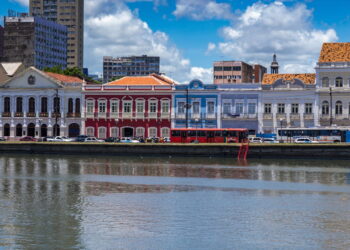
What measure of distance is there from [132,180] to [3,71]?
194 feet

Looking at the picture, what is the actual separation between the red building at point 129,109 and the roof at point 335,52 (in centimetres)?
2124

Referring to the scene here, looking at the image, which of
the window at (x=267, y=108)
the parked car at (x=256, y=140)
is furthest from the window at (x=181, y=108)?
the parked car at (x=256, y=140)

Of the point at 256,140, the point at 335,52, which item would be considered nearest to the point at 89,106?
the point at 256,140

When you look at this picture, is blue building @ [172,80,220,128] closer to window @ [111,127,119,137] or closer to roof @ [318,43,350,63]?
window @ [111,127,119,137]

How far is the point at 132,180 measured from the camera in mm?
53844

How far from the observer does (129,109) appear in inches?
3711

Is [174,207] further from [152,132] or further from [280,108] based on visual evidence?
[152,132]

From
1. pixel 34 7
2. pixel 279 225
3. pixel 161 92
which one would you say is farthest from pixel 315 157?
pixel 34 7

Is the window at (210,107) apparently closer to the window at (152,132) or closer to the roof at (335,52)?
the window at (152,132)

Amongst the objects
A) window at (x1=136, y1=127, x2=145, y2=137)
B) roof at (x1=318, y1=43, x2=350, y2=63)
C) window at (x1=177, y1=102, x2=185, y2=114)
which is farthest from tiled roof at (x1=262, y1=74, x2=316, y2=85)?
window at (x1=136, y1=127, x2=145, y2=137)

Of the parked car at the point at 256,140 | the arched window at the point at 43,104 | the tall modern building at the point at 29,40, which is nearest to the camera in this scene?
the parked car at the point at 256,140

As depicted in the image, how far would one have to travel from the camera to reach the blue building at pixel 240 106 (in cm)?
9106

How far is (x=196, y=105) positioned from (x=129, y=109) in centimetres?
953

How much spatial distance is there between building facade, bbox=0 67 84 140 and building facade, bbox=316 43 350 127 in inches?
1330
